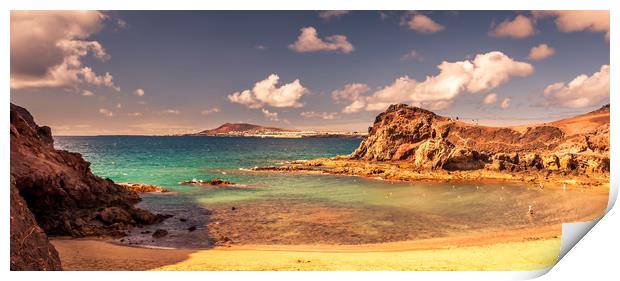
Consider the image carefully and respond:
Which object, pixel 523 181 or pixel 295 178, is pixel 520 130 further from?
pixel 295 178

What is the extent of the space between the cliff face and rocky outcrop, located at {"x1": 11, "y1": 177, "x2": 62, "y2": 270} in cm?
2007

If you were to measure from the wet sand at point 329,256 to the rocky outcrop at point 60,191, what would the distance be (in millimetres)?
1232

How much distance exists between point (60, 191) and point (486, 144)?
109 ft

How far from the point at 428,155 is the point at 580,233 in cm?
2484

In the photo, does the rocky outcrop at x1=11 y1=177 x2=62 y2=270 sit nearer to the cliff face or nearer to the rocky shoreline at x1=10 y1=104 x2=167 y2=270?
the rocky shoreline at x1=10 y1=104 x2=167 y2=270

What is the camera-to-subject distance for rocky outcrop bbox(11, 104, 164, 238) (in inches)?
489

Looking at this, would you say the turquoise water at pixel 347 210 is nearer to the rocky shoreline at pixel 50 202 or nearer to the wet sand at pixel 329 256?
the rocky shoreline at pixel 50 202

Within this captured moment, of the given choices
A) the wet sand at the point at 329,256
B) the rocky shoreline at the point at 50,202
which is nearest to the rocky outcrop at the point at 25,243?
the rocky shoreline at the point at 50,202

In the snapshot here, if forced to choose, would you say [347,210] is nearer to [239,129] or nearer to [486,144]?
[239,129]

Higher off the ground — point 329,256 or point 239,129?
point 239,129

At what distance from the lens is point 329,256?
11.3 meters

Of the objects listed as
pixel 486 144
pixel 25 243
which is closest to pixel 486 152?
pixel 486 144

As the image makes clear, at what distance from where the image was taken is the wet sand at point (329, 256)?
9.98 metres

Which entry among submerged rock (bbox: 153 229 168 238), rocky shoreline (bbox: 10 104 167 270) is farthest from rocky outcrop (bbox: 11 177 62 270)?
submerged rock (bbox: 153 229 168 238)
